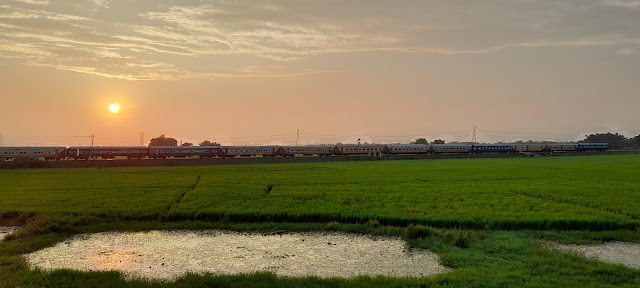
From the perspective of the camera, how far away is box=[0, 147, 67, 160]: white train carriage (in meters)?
75.6

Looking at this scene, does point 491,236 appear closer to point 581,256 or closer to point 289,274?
point 581,256

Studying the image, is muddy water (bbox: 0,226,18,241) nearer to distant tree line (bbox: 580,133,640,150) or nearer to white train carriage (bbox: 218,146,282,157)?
white train carriage (bbox: 218,146,282,157)

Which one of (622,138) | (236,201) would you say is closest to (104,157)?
(236,201)

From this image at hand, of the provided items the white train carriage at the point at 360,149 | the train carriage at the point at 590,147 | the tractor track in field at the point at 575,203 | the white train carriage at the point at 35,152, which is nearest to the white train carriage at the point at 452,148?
the white train carriage at the point at 360,149

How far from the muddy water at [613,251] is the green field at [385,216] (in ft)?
2.64

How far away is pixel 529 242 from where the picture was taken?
1509 cm

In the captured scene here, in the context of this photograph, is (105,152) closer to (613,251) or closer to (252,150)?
(252,150)

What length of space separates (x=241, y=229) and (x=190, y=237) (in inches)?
89.4

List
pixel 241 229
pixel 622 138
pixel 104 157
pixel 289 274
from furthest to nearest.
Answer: pixel 622 138, pixel 104 157, pixel 241 229, pixel 289 274

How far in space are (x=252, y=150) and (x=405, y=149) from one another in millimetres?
33028

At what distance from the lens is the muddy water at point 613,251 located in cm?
1317

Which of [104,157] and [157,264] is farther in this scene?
[104,157]

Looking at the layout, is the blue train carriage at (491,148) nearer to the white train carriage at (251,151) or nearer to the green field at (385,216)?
the white train carriage at (251,151)

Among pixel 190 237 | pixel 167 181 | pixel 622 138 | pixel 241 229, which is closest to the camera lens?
pixel 190 237
